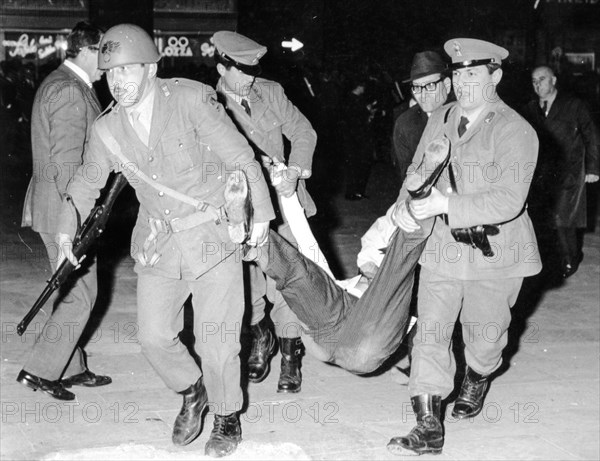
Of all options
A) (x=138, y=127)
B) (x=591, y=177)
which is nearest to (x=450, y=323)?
(x=138, y=127)

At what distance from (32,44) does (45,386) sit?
21.6m

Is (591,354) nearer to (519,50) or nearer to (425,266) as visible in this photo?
(425,266)

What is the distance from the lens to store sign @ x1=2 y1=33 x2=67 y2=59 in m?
25.7

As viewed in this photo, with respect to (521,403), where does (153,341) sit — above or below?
above

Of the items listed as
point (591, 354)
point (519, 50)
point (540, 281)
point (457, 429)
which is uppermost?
point (457, 429)

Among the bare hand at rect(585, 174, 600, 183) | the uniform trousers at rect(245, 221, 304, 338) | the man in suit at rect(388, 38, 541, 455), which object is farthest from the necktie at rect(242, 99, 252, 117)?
the bare hand at rect(585, 174, 600, 183)

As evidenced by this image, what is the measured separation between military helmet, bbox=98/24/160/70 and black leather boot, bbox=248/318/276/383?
2.20 metres

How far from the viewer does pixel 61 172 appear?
5648 mm

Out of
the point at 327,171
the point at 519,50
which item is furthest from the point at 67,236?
the point at 519,50

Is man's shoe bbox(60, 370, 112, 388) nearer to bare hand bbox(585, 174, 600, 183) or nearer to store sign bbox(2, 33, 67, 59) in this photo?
bare hand bbox(585, 174, 600, 183)

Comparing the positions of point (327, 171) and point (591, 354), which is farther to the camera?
point (327, 171)

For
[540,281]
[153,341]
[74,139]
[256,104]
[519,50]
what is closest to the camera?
[153,341]

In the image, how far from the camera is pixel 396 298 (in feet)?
16.9

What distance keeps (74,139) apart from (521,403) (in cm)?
305
